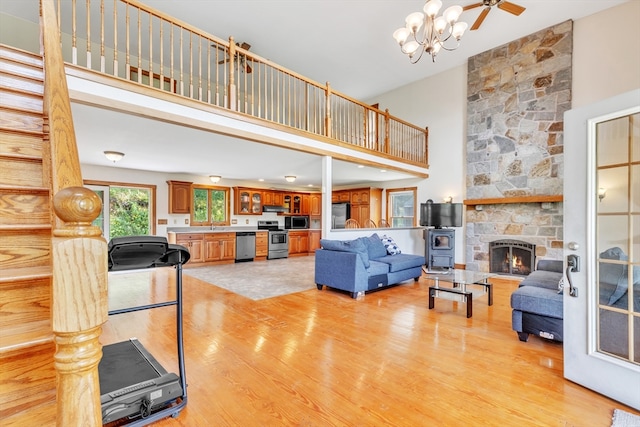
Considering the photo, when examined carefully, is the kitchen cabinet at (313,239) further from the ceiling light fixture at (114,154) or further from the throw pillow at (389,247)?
the ceiling light fixture at (114,154)

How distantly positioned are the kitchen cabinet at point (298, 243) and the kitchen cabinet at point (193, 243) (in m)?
2.72

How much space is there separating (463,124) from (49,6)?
22.4ft

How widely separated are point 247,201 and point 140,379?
688cm

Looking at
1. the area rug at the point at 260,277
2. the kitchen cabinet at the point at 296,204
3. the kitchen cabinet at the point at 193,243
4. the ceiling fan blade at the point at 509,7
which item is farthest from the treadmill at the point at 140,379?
the kitchen cabinet at the point at 296,204

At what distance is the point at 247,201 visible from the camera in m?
8.48

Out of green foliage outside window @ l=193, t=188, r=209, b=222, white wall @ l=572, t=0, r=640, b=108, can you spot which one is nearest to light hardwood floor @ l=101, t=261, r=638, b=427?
green foliage outside window @ l=193, t=188, r=209, b=222

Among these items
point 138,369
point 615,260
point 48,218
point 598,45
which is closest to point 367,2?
point 598,45

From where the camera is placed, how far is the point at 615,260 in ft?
6.19

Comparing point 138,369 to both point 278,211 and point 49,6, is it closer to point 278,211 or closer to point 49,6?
point 49,6

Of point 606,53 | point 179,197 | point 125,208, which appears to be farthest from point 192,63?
point 606,53

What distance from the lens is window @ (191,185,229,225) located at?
7.58 meters

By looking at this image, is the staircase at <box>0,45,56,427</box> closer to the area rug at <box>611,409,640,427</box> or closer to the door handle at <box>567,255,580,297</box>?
the area rug at <box>611,409,640,427</box>

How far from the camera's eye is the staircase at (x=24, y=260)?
1002mm

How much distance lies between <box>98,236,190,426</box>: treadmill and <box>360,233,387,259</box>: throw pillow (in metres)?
3.53
